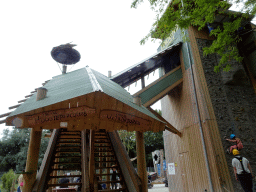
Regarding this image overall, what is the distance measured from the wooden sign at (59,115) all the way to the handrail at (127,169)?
2723 millimetres

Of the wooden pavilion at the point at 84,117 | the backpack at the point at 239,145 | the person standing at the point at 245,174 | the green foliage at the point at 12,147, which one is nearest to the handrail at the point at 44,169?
the wooden pavilion at the point at 84,117

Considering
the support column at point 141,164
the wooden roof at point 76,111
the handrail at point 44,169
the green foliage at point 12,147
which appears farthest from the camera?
the green foliage at point 12,147

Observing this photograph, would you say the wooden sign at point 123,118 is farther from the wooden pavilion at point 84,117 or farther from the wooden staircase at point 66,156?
the wooden staircase at point 66,156

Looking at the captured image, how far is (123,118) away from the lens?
329 centimetres

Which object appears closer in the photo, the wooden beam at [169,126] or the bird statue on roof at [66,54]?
the bird statue on roof at [66,54]

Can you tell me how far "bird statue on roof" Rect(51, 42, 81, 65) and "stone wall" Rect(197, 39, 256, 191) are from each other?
671cm

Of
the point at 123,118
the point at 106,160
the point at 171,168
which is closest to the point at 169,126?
the point at 171,168

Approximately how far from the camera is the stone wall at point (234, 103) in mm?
7895

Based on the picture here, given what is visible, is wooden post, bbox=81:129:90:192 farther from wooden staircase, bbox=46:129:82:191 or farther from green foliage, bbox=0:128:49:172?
green foliage, bbox=0:128:49:172

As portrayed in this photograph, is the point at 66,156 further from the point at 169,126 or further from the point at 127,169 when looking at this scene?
the point at 169,126

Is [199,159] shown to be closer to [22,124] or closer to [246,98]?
[246,98]

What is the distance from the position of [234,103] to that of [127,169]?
6.69 m

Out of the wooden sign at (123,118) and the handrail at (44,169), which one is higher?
the wooden sign at (123,118)

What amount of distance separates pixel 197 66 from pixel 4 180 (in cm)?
1694
